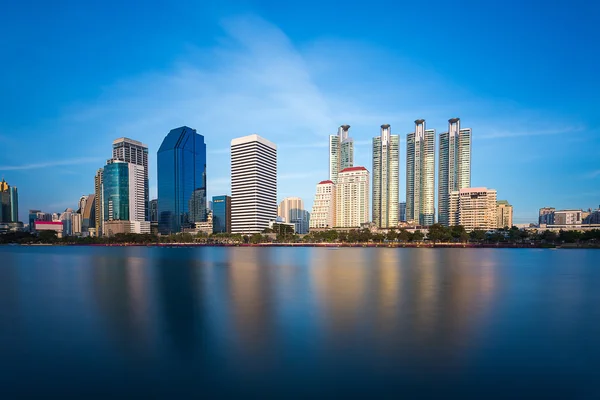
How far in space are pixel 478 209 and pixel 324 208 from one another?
246ft

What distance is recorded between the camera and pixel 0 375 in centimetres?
1144

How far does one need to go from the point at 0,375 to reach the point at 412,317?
1858 centimetres

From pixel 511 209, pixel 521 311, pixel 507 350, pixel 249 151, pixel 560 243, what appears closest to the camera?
pixel 507 350

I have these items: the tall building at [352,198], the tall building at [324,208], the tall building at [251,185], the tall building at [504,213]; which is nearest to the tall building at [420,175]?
the tall building at [352,198]

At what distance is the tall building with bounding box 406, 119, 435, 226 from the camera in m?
185

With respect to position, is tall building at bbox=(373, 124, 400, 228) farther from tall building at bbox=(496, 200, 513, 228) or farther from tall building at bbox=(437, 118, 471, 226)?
tall building at bbox=(496, 200, 513, 228)

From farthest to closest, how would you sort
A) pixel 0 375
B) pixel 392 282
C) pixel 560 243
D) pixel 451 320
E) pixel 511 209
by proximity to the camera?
pixel 511 209, pixel 560 243, pixel 392 282, pixel 451 320, pixel 0 375

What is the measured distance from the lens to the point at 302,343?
14453 millimetres

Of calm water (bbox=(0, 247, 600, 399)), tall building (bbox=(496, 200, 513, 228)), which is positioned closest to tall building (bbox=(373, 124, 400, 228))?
tall building (bbox=(496, 200, 513, 228))

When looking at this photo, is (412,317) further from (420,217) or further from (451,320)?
(420,217)

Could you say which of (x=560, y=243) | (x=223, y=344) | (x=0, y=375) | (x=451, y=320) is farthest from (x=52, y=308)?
(x=560, y=243)

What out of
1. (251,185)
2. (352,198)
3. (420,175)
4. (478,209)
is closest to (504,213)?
(478,209)

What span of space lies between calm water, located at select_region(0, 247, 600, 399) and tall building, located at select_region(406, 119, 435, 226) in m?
165

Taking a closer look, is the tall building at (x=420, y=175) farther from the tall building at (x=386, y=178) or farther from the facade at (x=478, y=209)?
the facade at (x=478, y=209)
